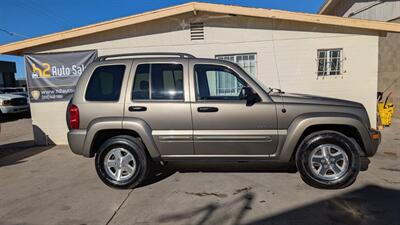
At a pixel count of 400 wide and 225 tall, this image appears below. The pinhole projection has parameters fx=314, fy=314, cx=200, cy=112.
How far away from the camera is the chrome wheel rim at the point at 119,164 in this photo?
4.91m

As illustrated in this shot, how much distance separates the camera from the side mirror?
15.1 ft

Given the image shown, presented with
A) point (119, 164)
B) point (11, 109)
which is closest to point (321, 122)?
point (119, 164)

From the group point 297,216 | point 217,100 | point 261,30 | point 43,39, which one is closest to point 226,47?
point 261,30

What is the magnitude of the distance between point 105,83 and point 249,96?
7.40 ft

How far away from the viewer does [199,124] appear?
471 cm

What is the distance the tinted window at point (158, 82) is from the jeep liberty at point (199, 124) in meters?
0.02

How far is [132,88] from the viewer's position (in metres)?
4.83

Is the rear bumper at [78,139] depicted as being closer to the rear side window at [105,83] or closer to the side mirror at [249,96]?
the rear side window at [105,83]

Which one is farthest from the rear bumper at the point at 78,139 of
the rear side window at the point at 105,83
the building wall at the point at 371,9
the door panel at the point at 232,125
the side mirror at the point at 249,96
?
the building wall at the point at 371,9

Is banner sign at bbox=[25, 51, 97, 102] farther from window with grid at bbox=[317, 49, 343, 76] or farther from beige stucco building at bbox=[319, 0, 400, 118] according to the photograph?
beige stucco building at bbox=[319, 0, 400, 118]

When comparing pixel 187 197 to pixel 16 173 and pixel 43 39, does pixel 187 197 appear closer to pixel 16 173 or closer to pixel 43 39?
pixel 16 173

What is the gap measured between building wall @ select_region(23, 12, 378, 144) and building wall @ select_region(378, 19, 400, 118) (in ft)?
10.1

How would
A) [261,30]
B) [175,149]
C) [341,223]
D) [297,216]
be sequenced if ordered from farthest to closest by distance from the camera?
[261,30] → [175,149] → [297,216] → [341,223]

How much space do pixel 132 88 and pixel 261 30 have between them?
489cm
